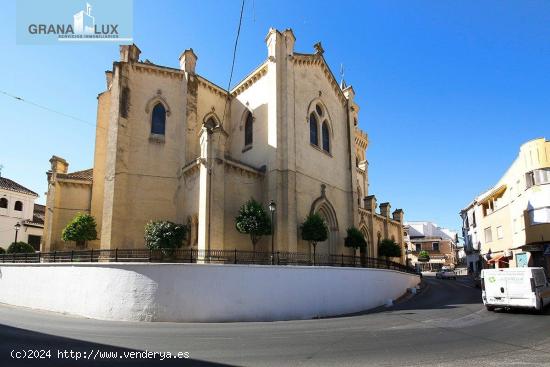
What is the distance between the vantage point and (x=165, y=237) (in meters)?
18.6

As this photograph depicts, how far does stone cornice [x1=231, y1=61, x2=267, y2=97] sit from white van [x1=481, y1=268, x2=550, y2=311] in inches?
700

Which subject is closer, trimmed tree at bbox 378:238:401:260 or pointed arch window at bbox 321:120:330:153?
pointed arch window at bbox 321:120:330:153

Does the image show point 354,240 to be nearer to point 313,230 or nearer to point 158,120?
point 313,230

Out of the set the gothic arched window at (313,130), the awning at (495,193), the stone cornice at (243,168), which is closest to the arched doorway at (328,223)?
the gothic arched window at (313,130)

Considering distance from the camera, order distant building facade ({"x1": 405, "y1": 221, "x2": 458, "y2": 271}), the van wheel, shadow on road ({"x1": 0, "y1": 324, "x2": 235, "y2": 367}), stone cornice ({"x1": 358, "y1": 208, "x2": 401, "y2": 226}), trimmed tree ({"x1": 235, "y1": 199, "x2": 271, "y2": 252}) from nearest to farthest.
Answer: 1. shadow on road ({"x1": 0, "y1": 324, "x2": 235, "y2": 367})
2. the van wheel
3. trimmed tree ({"x1": 235, "y1": 199, "x2": 271, "y2": 252})
4. stone cornice ({"x1": 358, "y1": 208, "x2": 401, "y2": 226})
5. distant building facade ({"x1": 405, "y1": 221, "x2": 458, "y2": 271})

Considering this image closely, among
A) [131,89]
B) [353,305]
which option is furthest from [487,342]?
[131,89]

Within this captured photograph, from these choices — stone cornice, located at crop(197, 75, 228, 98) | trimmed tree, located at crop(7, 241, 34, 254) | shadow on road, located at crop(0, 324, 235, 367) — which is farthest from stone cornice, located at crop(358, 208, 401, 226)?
trimmed tree, located at crop(7, 241, 34, 254)

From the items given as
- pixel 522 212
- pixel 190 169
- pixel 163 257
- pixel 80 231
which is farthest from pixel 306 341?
pixel 522 212

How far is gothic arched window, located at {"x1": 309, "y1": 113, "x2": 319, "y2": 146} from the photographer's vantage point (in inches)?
1015

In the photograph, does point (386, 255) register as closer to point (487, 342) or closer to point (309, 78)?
point (309, 78)

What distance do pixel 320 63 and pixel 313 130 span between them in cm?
557

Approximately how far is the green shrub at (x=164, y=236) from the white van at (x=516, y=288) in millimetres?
14758

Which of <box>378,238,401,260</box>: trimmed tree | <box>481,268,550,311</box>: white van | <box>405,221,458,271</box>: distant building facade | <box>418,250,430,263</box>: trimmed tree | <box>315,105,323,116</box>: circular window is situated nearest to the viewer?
<box>481,268,550,311</box>: white van

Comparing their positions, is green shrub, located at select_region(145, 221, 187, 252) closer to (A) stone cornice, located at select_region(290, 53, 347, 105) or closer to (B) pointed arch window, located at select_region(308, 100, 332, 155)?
(B) pointed arch window, located at select_region(308, 100, 332, 155)
